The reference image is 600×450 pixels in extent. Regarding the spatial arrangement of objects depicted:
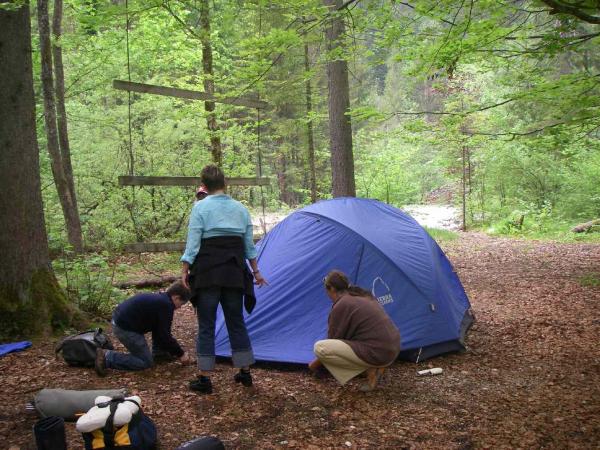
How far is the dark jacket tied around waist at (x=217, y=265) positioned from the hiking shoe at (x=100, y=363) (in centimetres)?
108

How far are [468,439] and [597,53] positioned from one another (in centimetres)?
1235

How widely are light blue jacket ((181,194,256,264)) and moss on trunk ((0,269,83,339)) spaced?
82.3 inches

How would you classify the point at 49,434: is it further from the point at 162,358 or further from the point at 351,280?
the point at 351,280

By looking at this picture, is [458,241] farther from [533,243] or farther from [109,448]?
[109,448]

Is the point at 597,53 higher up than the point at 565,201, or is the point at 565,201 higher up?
the point at 597,53

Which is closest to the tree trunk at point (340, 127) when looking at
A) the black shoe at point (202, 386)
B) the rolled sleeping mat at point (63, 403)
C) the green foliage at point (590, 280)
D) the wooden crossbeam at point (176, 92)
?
the wooden crossbeam at point (176, 92)

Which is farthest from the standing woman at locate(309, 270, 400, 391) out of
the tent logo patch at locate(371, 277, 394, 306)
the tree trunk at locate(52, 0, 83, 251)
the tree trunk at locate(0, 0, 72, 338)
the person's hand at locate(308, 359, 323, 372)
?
the tree trunk at locate(52, 0, 83, 251)

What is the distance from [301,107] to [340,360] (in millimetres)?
19142

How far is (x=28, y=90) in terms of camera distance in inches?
198

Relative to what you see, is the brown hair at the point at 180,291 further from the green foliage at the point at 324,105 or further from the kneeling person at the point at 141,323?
the green foliage at the point at 324,105

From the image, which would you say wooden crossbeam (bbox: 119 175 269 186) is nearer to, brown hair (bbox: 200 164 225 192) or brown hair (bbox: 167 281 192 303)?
brown hair (bbox: 167 281 192 303)

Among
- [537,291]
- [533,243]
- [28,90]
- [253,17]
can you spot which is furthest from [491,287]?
[253,17]

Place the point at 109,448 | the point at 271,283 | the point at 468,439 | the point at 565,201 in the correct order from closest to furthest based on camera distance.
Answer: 1. the point at 109,448
2. the point at 468,439
3. the point at 271,283
4. the point at 565,201

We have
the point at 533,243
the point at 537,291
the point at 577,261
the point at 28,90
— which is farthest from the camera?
the point at 533,243
